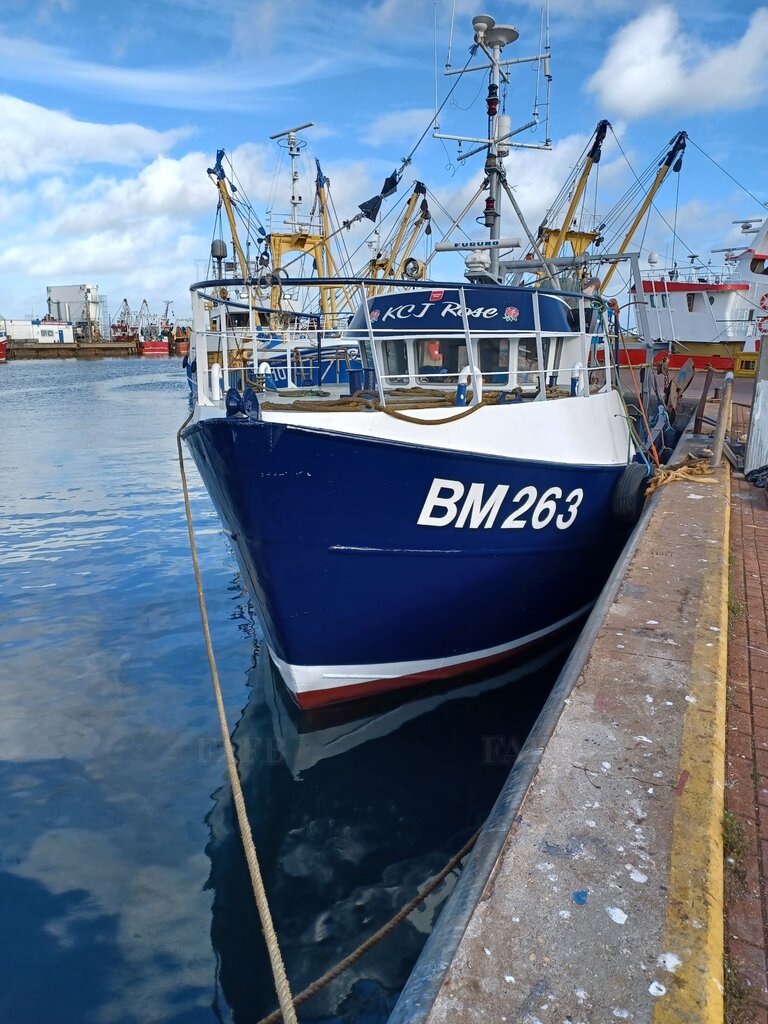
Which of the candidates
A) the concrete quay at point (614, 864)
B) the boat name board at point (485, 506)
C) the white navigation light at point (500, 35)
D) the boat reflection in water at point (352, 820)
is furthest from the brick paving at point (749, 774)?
the white navigation light at point (500, 35)

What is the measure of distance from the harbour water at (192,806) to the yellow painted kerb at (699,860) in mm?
2178

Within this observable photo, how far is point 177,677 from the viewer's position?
7.28m

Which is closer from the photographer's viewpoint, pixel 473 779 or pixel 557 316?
pixel 473 779

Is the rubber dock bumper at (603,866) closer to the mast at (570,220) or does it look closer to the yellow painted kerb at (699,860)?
the yellow painted kerb at (699,860)

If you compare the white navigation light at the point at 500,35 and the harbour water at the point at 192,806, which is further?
the white navigation light at the point at 500,35

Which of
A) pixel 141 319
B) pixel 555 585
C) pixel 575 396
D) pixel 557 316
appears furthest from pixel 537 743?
pixel 141 319

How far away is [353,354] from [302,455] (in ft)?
16.9

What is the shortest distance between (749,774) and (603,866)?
3.33ft

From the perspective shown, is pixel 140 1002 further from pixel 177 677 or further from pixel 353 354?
pixel 353 354

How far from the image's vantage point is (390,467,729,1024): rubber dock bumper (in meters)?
1.98

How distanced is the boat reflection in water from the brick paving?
2188 millimetres

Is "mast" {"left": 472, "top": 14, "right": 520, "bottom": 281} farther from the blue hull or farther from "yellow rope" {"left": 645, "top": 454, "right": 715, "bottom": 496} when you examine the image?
the blue hull

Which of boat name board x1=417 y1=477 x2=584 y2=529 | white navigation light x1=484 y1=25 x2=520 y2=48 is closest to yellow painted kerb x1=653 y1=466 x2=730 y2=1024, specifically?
boat name board x1=417 y1=477 x2=584 y2=529

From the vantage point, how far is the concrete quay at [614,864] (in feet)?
6.50
